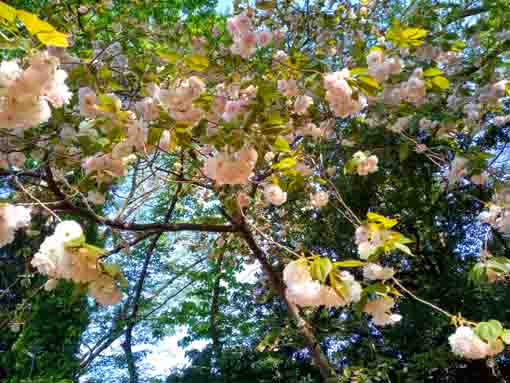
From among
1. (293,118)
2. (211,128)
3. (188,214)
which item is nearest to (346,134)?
(293,118)

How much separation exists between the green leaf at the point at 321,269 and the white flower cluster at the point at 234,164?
47cm

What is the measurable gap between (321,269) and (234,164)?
0.53m

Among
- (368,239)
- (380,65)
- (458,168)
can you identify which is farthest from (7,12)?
(458,168)

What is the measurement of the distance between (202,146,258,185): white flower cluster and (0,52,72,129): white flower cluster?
531mm

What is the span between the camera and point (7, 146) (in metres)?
1.75

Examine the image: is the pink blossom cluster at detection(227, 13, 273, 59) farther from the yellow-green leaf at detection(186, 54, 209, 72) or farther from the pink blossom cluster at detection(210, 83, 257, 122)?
the yellow-green leaf at detection(186, 54, 209, 72)

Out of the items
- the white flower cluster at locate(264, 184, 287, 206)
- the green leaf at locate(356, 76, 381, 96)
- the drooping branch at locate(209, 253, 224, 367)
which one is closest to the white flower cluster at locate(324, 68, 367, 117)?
the green leaf at locate(356, 76, 381, 96)

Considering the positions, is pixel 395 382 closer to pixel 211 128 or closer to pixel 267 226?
pixel 267 226

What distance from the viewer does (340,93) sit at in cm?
150

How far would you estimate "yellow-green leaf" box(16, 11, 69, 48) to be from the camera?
808 millimetres

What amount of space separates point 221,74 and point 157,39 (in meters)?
1.21

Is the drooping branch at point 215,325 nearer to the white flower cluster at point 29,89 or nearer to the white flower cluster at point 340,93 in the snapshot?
the white flower cluster at point 340,93

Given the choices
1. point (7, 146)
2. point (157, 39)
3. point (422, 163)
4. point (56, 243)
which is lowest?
point (56, 243)

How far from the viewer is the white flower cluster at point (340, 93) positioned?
148 cm
